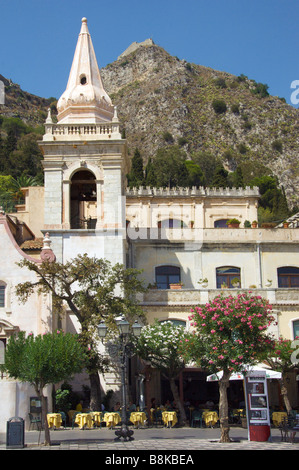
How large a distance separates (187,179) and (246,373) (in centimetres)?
8312

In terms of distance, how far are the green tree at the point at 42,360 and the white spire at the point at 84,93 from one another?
19.5 meters

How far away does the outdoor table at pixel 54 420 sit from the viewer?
30.8m

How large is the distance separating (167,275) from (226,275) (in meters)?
4.06

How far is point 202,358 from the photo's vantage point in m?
28.5

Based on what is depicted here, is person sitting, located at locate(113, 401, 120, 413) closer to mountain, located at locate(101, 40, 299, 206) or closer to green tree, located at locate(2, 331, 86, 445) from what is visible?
green tree, located at locate(2, 331, 86, 445)

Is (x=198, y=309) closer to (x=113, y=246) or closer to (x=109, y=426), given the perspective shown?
(x=109, y=426)

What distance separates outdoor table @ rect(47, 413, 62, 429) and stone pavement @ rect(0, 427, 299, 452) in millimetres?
322

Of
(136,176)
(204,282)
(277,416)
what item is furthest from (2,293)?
(136,176)

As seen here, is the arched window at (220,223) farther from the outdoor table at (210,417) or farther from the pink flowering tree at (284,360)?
the outdoor table at (210,417)

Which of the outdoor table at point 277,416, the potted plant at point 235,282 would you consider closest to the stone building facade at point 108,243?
the potted plant at point 235,282

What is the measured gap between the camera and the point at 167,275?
45.6 meters

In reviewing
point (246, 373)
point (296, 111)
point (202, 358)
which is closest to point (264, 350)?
point (246, 373)

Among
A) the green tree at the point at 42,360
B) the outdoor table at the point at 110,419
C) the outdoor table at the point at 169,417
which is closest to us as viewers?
the green tree at the point at 42,360

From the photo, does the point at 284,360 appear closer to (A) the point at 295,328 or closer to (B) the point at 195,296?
(A) the point at 295,328
